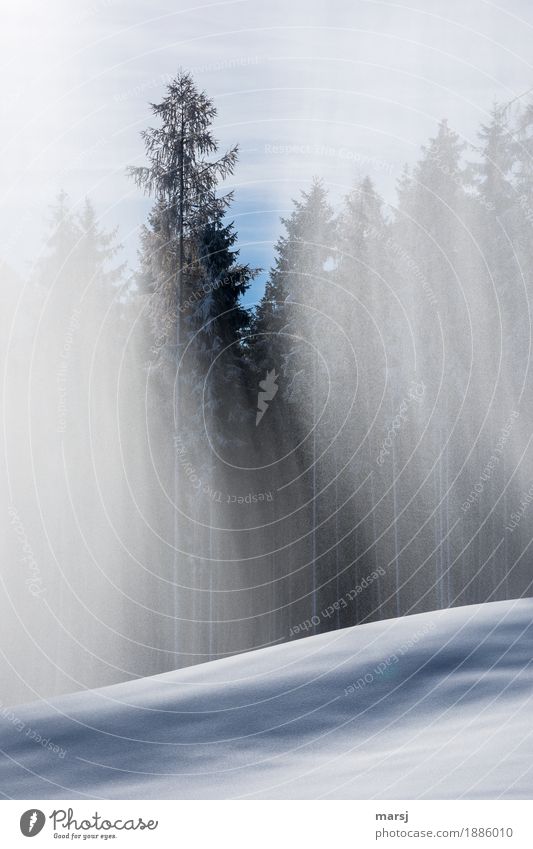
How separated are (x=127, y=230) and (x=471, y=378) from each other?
6815 mm

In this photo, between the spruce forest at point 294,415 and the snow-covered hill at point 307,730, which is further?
the spruce forest at point 294,415

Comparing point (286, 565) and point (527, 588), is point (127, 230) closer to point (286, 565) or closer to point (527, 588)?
point (286, 565)

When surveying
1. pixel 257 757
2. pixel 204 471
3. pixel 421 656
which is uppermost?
pixel 204 471

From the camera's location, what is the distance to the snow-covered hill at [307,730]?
132 inches

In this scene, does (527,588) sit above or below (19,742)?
above

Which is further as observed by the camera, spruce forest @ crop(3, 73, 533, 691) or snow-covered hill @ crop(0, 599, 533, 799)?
spruce forest @ crop(3, 73, 533, 691)

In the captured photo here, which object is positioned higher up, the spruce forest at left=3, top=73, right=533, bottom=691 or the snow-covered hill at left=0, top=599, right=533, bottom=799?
the spruce forest at left=3, top=73, right=533, bottom=691

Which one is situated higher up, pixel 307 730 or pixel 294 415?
pixel 294 415

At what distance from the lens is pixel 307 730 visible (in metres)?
3.67

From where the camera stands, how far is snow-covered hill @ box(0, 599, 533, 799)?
3348 millimetres

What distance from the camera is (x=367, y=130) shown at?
9.90m

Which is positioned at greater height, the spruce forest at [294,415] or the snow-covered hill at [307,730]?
the spruce forest at [294,415]
